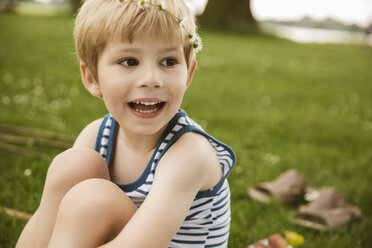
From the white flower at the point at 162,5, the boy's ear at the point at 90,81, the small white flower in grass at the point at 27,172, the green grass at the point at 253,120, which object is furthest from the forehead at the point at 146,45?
the small white flower in grass at the point at 27,172

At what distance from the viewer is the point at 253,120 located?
4.08 meters

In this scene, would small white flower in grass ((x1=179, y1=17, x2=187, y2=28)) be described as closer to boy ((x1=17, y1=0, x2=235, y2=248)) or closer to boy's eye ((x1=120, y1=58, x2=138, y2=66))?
boy ((x1=17, y1=0, x2=235, y2=248))

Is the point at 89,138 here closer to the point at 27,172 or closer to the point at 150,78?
the point at 150,78

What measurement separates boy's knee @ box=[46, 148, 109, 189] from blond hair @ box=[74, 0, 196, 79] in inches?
13.3

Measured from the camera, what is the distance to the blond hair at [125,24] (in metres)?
1.40

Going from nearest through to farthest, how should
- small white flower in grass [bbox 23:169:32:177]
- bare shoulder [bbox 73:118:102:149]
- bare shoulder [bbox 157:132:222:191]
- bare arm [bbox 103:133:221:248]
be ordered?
bare arm [bbox 103:133:221:248], bare shoulder [bbox 157:132:222:191], bare shoulder [bbox 73:118:102:149], small white flower in grass [bbox 23:169:32:177]

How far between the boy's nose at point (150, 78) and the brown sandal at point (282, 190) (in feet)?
4.55

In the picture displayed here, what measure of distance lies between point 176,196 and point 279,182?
4.62ft

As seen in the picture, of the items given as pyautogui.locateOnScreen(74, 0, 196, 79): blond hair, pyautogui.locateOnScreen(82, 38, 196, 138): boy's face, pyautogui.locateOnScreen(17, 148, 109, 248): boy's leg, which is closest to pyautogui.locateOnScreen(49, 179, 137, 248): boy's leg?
pyautogui.locateOnScreen(17, 148, 109, 248): boy's leg

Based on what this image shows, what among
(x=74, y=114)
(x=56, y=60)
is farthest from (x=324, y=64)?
(x=74, y=114)

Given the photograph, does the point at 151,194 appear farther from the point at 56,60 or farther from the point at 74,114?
the point at 56,60

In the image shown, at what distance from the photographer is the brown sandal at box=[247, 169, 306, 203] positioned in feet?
8.20

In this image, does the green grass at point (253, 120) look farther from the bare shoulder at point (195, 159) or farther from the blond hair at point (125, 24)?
the blond hair at point (125, 24)

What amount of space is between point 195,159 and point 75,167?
0.50m
